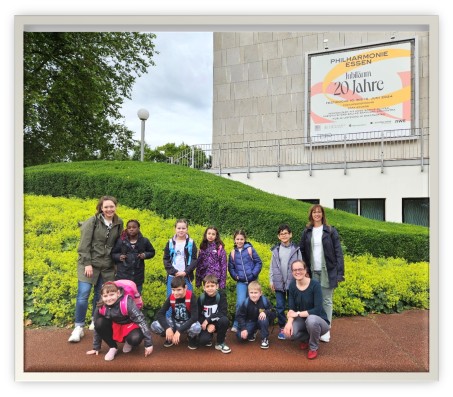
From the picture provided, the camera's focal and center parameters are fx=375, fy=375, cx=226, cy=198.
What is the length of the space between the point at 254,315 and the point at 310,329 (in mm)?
574

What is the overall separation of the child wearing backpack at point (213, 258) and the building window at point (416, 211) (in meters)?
2.58

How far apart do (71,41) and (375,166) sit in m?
4.84

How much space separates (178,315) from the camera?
3664 mm

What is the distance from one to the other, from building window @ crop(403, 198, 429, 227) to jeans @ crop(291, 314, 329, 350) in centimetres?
202

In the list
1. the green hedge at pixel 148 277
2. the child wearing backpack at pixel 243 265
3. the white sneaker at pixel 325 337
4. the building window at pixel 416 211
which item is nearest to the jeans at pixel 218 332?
the child wearing backpack at pixel 243 265

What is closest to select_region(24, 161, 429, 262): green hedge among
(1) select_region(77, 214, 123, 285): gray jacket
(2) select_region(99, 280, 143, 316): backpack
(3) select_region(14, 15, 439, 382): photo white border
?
(3) select_region(14, 15, 439, 382): photo white border

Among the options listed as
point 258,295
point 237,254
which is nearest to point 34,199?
point 237,254

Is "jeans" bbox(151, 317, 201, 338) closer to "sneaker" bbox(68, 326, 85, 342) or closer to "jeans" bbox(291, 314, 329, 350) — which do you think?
"sneaker" bbox(68, 326, 85, 342)

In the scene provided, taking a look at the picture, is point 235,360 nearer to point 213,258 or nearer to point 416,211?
point 213,258

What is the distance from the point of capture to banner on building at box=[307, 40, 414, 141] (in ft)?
20.6

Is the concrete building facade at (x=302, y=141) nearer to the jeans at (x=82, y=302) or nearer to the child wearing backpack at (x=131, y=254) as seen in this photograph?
the child wearing backpack at (x=131, y=254)

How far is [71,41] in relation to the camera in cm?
470

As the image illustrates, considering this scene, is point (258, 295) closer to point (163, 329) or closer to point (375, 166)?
point (163, 329)

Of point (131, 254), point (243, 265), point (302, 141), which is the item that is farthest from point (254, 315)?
point (302, 141)
